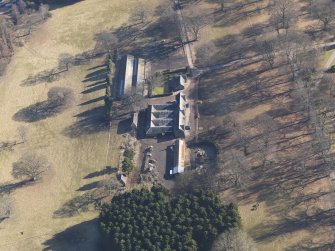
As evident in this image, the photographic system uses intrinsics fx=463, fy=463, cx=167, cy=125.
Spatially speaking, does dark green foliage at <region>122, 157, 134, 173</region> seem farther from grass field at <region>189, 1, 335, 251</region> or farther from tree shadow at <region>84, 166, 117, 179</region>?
grass field at <region>189, 1, 335, 251</region>

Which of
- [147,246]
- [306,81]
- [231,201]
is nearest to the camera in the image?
[147,246]

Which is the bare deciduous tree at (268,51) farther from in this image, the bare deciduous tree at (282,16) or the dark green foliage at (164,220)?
the dark green foliage at (164,220)

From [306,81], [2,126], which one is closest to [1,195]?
[2,126]

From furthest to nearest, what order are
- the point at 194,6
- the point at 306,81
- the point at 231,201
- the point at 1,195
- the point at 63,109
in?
the point at 194,6
the point at 63,109
the point at 306,81
the point at 1,195
the point at 231,201

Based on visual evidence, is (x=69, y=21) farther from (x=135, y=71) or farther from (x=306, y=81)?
(x=306, y=81)

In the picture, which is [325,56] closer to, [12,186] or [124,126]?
[124,126]

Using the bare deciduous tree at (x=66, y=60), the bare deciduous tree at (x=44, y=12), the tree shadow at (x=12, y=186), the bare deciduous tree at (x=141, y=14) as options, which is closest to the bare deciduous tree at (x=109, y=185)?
the tree shadow at (x=12, y=186)

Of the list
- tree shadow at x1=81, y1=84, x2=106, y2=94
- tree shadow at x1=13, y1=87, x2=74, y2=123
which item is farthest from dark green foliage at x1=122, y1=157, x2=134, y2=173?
tree shadow at x1=81, y1=84, x2=106, y2=94
